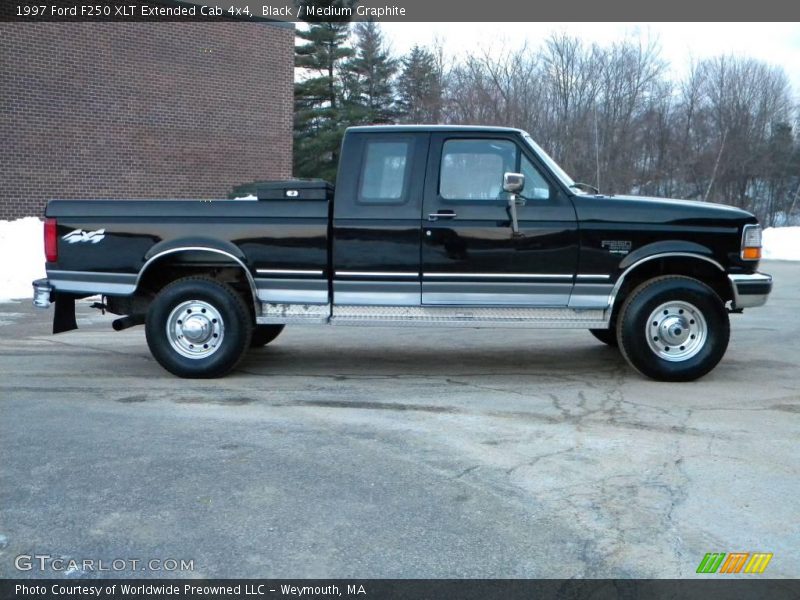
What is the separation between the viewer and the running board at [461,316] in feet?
22.6

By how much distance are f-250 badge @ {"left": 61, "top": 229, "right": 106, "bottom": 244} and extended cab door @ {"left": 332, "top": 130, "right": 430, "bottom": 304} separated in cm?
205

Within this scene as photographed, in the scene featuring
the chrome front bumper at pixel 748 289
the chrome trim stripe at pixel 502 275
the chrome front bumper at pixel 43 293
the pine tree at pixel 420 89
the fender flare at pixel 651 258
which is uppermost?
the pine tree at pixel 420 89

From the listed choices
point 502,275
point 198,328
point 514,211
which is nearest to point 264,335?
point 198,328

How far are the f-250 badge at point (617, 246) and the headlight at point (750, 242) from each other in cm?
98

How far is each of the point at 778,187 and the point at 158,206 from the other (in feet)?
157

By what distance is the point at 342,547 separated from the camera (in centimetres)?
363

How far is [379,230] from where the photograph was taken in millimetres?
6879

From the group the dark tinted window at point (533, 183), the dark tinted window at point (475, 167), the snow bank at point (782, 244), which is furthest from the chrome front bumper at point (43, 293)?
the snow bank at point (782, 244)

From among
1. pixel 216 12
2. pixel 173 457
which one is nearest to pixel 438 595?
pixel 173 457

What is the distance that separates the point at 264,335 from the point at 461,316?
2.62 m

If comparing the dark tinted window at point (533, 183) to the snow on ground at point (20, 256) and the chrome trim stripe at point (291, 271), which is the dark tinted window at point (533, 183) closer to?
the chrome trim stripe at point (291, 271)

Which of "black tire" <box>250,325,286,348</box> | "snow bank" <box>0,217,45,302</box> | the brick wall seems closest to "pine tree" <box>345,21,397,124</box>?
the brick wall

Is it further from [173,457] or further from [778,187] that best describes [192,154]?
[778,187]

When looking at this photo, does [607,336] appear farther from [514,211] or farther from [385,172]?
[385,172]
